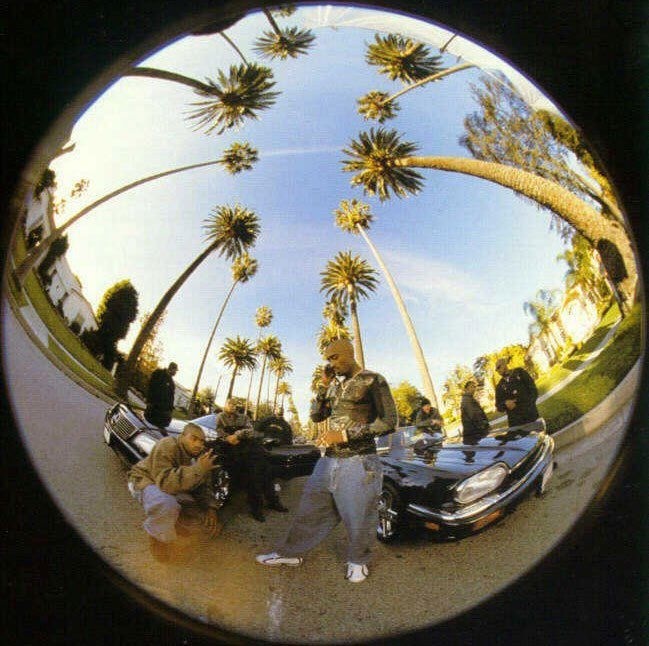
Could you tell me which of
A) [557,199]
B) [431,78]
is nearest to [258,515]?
[557,199]

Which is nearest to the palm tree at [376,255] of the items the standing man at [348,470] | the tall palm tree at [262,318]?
the standing man at [348,470]

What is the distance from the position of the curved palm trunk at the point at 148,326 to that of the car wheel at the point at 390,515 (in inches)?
32.6

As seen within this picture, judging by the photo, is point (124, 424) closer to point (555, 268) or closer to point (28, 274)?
point (28, 274)

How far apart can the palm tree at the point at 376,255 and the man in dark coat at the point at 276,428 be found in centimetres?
41

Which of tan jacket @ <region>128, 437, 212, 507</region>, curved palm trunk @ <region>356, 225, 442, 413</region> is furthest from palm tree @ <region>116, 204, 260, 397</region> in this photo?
curved palm trunk @ <region>356, 225, 442, 413</region>

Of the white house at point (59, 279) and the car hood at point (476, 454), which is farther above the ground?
the white house at point (59, 279)

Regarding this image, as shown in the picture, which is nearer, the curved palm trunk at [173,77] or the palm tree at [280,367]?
the palm tree at [280,367]

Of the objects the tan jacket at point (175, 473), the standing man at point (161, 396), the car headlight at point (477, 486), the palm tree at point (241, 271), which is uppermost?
the palm tree at point (241, 271)

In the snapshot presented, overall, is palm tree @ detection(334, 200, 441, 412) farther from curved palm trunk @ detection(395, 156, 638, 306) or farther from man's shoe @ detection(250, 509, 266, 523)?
man's shoe @ detection(250, 509, 266, 523)

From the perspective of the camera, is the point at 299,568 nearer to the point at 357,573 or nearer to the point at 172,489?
the point at 357,573

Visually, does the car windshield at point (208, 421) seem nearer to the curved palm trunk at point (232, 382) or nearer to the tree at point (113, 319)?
the curved palm trunk at point (232, 382)

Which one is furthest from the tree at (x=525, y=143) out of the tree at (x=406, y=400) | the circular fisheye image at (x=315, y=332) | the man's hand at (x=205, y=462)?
the man's hand at (x=205, y=462)

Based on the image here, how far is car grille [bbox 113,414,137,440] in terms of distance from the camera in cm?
114

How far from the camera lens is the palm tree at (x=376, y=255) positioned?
3.72 ft
